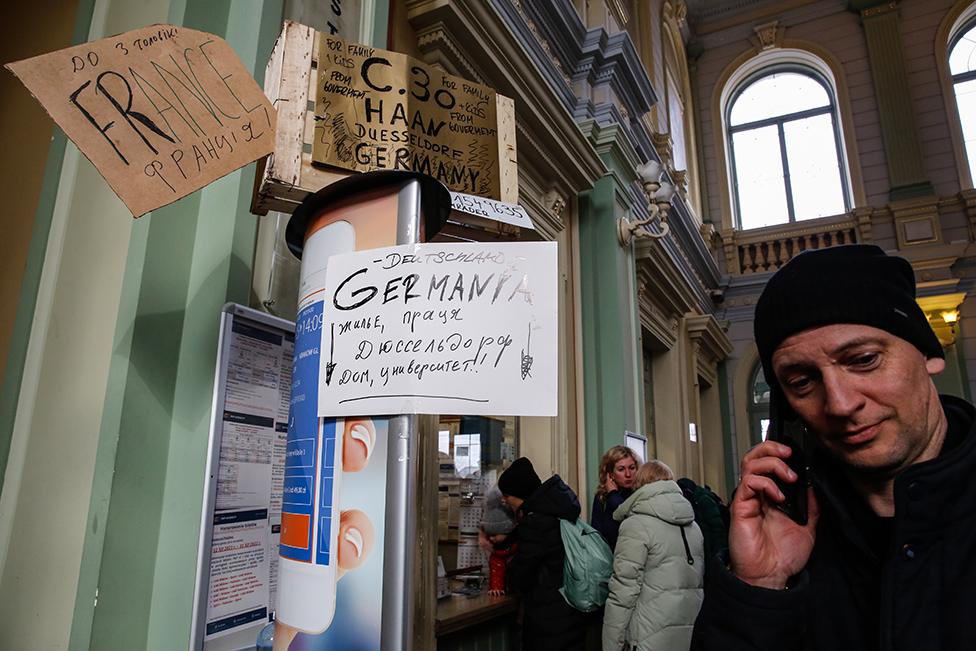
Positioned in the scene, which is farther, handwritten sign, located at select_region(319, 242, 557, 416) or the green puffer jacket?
the green puffer jacket

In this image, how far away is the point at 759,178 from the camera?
472 inches

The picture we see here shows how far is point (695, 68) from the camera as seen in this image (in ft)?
40.9

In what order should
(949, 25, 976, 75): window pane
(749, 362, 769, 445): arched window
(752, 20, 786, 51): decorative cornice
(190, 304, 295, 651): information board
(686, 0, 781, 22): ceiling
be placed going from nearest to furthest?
(190, 304, 295, 651): information board < (949, 25, 976, 75): window pane < (749, 362, 769, 445): arched window < (752, 20, 786, 51): decorative cornice < (686, 0, 781, 22): ceiling

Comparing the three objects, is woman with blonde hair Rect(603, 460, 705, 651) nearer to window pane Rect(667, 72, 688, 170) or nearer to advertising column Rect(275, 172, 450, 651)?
advertising column Rect(275, 172, 450, 651)

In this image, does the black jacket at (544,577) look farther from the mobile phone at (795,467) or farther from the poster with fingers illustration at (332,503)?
the poster with fingers illustration at (332,503)

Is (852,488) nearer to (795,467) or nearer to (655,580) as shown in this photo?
(795,467)

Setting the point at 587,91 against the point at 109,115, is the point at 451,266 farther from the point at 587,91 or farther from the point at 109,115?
the point at 587,91

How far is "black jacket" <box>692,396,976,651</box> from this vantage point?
0.88 metres

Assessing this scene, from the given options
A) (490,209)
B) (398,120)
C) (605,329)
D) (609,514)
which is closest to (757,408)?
(605,329)

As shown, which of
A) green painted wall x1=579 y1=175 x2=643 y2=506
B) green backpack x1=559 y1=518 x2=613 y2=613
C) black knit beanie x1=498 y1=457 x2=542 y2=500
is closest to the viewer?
green backpack x1=559 y1=518 x2=613 y2=613

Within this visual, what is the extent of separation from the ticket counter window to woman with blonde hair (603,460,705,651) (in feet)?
3.28

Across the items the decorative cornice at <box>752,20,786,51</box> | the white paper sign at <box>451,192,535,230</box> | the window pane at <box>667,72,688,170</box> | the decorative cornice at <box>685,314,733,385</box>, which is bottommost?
the white paper sign at <box>451,192,535,230</box>

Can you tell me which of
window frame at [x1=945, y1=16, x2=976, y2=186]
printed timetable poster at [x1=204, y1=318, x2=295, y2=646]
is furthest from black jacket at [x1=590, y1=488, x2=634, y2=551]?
window frame at [x1=945, y1=16, x2=976, y2=186]

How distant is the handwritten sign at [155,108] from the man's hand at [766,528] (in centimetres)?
101
